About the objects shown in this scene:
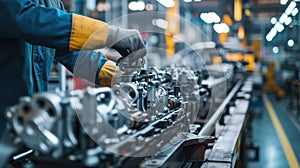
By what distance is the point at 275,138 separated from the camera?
5.78 metres

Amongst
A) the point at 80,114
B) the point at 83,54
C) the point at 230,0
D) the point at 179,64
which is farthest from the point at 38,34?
the point at 230,0

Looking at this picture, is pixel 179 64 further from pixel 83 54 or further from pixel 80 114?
pixel 80 114

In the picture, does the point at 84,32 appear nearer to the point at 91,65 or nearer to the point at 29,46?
the point at 29,46

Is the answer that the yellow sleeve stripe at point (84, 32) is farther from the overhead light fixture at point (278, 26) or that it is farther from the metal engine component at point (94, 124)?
the overhead light fixture at point (278, 26)

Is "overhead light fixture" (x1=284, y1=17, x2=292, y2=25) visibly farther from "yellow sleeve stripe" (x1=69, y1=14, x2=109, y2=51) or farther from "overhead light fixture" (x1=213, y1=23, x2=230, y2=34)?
"yellow sleeve stripe" (x1=69, y1=14, x2=109, y2=51)

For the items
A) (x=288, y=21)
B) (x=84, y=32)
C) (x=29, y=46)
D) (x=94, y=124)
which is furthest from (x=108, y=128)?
(x=288, y=21)

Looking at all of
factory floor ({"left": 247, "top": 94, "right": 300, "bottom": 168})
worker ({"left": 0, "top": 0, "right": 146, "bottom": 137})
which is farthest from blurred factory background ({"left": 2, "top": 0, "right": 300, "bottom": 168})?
worker ({"left": 0, "top": 0, "right": 146, "bottom": 137})

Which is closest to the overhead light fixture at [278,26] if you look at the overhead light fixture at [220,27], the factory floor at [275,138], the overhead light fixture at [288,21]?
the overhead light fixture at [288,21]

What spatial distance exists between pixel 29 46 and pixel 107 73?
0.41 metres

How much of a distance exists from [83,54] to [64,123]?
0.95 metres

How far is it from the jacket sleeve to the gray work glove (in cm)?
11

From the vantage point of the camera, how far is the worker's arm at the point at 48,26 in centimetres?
117

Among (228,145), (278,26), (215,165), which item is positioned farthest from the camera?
(278,26)

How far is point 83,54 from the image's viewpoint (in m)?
1.80
